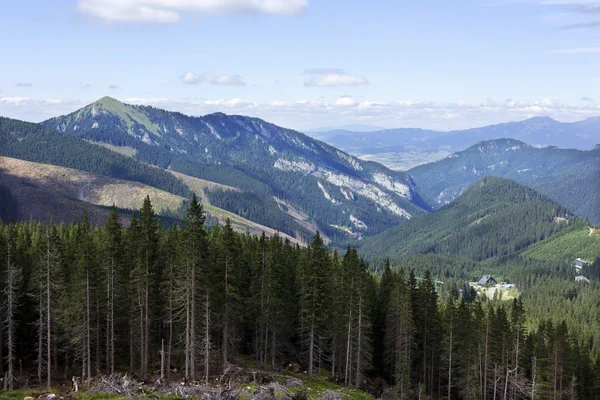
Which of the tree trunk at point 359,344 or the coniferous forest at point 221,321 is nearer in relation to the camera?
the coniferous forest at point 221,321

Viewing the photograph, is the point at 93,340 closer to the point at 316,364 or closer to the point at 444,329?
the point at 316,364

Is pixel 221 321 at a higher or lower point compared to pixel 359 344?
higher

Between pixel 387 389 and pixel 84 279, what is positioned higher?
pixel 84 279

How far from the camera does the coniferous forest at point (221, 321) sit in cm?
5069

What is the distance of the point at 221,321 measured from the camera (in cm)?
5559

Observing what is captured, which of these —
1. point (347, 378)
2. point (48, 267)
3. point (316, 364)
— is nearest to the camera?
point (48, 267)

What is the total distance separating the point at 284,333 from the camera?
69375mm

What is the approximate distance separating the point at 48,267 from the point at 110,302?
279 inches

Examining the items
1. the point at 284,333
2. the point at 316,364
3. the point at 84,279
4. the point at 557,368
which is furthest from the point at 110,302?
the point at 557,368

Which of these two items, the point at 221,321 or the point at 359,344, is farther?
the point at 359,344

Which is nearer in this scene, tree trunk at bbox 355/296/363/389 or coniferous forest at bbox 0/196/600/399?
coniferous forest at bbox 0/196/600/399

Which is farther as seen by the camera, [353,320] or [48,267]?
[353,320]

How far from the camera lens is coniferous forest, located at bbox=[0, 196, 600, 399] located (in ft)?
166

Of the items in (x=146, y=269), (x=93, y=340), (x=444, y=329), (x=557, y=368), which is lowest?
(x=557, y=368)
